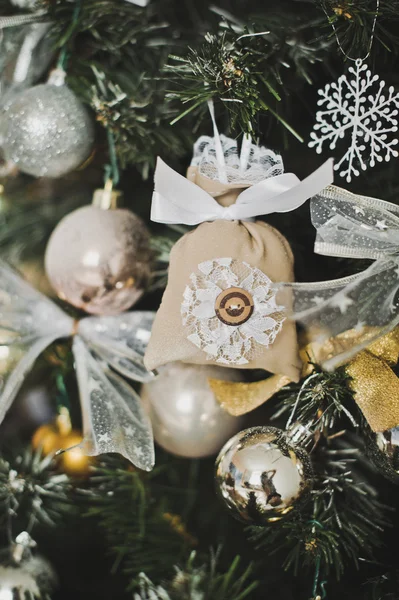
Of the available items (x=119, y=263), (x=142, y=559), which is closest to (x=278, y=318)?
(x=119, y=263)

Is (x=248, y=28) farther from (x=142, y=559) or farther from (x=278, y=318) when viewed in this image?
(x=142, y=559)

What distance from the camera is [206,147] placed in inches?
21.3

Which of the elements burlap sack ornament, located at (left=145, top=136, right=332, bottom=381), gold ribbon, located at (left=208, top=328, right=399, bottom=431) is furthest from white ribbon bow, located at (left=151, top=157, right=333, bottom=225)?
gold ribbon, located at (left=208, top=328, right=399, bottom=431)

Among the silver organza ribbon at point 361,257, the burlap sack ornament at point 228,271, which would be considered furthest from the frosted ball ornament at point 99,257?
the silver organza ribbon at point 361,257

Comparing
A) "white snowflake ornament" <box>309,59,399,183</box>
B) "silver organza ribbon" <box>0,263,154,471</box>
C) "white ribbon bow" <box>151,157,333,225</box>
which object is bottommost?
"silver organza ribbon" <box>0,263,154,471</box>

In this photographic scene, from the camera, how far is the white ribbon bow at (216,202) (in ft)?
1.62

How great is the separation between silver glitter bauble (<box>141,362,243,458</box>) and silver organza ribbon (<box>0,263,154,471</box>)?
0.03 metres

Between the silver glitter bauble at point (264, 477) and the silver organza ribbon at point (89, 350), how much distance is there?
119mm

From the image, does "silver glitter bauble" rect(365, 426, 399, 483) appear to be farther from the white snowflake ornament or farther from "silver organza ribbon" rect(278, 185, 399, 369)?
the white snowflake ornament

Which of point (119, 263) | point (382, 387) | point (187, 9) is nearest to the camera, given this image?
point (382, 387)

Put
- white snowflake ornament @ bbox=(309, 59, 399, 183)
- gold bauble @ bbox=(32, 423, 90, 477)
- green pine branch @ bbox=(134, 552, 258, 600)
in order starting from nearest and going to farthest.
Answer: white snowflake ornament @ bbox=(309, 59, 399, 183) < green pine branch @ bbox=(134, 552, 258, 600) < gold bauble @ bbox=(32, 423, 90, 477)

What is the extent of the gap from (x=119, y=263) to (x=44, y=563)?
0.40 metres

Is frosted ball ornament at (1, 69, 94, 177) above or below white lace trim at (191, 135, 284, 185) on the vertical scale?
above

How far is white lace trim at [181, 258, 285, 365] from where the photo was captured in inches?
20.0
